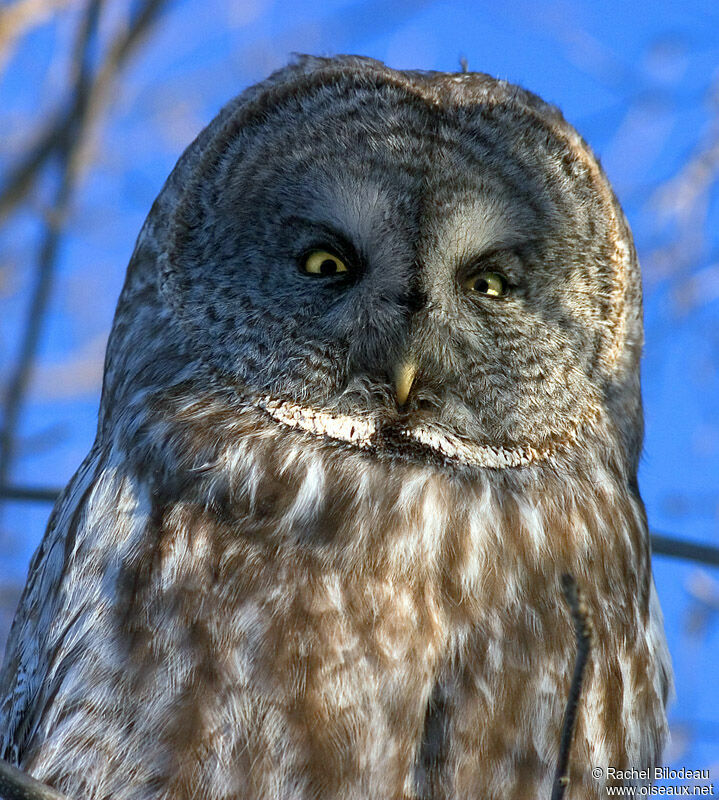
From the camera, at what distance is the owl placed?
272 centimetres

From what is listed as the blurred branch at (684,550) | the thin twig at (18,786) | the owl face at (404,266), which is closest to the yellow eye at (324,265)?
the owl face at (404,266)

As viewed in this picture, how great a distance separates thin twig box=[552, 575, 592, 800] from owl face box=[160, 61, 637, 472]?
122 centimetres

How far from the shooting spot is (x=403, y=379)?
314 centimetres

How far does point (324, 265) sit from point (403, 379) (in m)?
0.42

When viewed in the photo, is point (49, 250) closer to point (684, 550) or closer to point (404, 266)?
point (404, 266)

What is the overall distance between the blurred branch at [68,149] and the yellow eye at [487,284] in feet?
5.31

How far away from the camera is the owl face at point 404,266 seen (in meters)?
3.20

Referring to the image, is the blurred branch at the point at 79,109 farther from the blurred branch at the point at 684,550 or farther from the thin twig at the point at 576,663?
the thin twig at the point at 576,663

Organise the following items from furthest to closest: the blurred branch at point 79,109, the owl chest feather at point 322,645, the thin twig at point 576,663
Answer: the blurred branch at point 79,109 → the owl chest feather at point 322,645 → the thin twig at point 576,663

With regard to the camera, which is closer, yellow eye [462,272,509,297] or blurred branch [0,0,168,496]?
yellow eye [462,272,509,297]

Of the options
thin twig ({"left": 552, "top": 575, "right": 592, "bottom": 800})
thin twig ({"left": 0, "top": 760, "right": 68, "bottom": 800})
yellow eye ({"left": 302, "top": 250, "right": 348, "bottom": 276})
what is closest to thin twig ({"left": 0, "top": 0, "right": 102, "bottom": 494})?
yellow eye ({"left": 302, "top": 250, "right": 348, "bottom": 276})

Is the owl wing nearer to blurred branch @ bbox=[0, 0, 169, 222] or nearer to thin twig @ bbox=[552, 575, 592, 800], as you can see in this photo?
thin twig @ bbox=[552, 575, 592, 800]

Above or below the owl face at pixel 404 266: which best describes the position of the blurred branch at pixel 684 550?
below

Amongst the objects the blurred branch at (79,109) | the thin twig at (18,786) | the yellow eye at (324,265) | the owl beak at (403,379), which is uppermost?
the blurred branch at (79,109)
